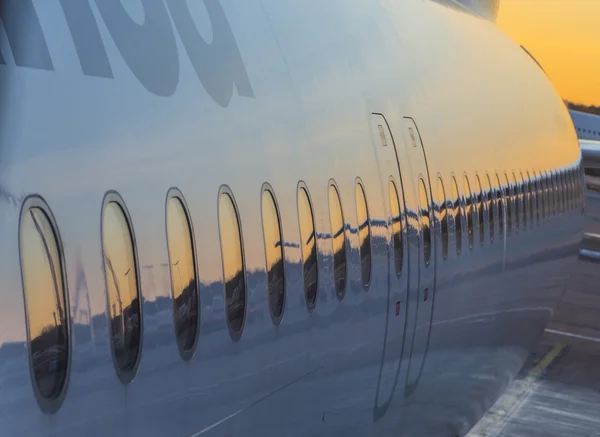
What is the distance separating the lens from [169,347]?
11.6 ft

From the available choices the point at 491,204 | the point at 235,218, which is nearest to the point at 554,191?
the point at 491,204

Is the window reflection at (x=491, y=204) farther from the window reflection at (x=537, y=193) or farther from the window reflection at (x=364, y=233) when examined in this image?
the window reflection at (x=364, y=233)

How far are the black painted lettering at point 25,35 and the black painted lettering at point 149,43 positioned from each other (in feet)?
1.40

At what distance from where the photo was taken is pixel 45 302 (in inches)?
111

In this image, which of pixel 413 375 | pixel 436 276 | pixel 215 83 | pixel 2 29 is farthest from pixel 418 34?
pixel 2 29

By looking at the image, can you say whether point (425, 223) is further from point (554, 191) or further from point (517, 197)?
point (554, 191)

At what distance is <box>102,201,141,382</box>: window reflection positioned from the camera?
3.14 m

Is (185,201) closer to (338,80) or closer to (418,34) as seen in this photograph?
(338,80)

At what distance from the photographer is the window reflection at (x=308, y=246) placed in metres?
4.79

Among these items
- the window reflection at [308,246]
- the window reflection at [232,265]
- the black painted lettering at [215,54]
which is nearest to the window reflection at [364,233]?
the window reflection at [308,246]

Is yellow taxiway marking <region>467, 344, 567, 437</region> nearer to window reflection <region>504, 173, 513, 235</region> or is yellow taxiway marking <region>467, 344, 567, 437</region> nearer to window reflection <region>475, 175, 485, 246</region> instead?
window reflection <region>504, 173, 513, 235</region>

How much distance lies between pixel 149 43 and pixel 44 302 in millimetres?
983

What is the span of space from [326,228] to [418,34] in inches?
122

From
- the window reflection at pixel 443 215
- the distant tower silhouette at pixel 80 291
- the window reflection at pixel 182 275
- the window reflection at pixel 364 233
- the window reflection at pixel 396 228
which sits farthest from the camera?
the window reflection at pixel 443 215
